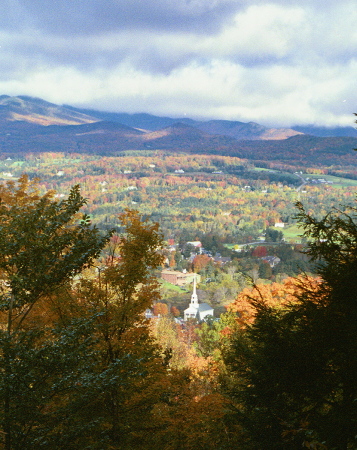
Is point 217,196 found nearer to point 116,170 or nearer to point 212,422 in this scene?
point 116,170

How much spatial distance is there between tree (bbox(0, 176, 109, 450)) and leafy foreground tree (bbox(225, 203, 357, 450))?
2.85m

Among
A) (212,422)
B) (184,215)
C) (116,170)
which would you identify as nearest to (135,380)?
(212,422)

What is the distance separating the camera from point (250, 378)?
655 centimetres

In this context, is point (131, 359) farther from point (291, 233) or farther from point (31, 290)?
point (291, 233)

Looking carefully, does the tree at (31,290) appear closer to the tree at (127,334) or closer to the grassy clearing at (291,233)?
the tree at (127,334)

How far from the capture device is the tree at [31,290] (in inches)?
211

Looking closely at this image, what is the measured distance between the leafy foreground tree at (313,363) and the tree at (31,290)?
285 centimetres

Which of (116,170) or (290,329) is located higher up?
(290,329)

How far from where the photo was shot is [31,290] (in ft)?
21.0

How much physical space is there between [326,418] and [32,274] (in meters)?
4.54

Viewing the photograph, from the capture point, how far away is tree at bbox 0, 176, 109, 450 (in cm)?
536

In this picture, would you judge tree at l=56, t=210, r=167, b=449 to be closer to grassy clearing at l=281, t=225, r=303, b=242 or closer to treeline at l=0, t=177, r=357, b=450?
treeline at l=0, t=177, r=357, b=450

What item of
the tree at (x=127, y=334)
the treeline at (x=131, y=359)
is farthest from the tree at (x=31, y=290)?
the tree at (x=127, y=334)

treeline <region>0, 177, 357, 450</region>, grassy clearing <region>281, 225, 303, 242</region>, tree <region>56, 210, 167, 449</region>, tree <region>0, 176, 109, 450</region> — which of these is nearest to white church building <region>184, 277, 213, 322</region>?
tree <region>56, 210, 167, 449</region>
